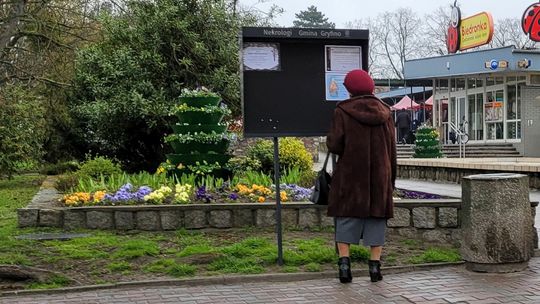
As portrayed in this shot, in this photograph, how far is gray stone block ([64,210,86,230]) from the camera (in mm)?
8695

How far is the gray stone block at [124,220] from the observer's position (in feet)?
28.2

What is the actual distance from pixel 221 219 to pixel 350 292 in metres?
3.09

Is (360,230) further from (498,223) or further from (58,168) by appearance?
(58,168)

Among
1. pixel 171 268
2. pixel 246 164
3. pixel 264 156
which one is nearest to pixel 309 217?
pixel 171 268

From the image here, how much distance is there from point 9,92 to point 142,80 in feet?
14.8

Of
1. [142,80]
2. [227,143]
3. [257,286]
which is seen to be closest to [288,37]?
[257,286]

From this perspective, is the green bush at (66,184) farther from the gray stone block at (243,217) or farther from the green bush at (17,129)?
the green bush at (17,129)

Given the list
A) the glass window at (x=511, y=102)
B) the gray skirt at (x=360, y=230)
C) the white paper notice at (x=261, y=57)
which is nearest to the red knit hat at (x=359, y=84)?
the white paper notice at (x=261, y=57)

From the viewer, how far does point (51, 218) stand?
8781mm

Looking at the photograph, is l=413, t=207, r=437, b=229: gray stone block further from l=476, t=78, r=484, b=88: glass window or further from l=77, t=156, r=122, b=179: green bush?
l=476, t=78, r=484, b=88: glass window

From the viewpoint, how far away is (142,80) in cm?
1492

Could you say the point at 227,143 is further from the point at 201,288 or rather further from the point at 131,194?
the point at 201,288

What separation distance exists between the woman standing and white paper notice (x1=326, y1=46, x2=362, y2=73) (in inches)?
37.0

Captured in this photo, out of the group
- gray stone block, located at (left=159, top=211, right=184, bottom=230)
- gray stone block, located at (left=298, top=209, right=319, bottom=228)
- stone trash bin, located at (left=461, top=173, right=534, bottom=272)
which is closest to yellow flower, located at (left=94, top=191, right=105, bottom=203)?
gray stone block, located at (left=159, top=211, right=184, bottom=230)
